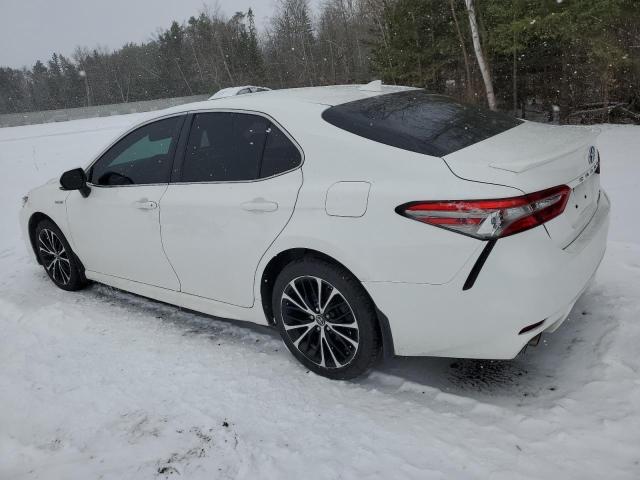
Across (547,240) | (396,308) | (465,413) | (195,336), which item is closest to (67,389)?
(195,336)

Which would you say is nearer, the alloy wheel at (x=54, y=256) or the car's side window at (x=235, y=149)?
the car's side window at (x=235, y=149)

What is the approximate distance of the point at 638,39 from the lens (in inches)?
527

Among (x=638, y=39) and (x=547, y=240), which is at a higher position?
(x=638, y=39)

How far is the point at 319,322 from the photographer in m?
2.90

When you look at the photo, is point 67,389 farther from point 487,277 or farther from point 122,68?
point 122,68

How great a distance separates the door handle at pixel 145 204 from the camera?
353 cm

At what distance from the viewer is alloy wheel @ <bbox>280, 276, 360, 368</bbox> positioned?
2.79m

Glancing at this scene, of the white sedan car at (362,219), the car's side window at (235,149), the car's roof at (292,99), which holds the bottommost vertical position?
the white sedan car at (362,219)

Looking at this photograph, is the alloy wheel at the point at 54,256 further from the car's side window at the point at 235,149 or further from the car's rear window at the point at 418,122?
the car's rear window at the point at 418,122

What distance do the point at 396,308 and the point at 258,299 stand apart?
101 cm

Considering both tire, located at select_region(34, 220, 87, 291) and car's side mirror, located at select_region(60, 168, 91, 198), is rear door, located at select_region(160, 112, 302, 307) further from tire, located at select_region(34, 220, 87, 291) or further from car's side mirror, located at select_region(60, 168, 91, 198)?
tire, located at select_region(34, 220, 87, 291)

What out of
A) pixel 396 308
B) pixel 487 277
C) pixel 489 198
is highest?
pixel 489 198

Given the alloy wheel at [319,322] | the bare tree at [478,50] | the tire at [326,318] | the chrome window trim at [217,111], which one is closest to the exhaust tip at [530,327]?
the tire at [326,318]

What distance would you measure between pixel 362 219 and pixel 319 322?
756 mm
